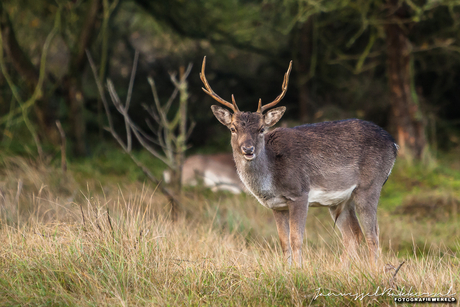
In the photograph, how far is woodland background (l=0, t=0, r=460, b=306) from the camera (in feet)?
12.8

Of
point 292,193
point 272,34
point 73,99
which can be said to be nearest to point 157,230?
point 292,193

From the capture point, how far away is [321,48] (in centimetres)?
1227

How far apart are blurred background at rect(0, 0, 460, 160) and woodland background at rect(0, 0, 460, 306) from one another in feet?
0.13

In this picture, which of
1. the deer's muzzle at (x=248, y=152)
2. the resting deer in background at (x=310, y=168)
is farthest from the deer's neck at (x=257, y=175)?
the deer's muzzle at (x=248, y=152)

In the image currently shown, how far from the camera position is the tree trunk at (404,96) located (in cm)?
967

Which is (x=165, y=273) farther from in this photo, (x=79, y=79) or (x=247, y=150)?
(x=79, y=79)

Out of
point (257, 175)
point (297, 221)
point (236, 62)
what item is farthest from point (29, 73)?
point (297, 221)

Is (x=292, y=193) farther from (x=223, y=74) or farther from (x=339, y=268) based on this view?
(x=223, y=74)

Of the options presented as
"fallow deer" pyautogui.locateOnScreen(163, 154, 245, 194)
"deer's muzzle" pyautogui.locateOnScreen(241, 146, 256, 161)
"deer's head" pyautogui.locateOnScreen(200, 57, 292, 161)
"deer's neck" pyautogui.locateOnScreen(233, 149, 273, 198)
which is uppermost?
"deer's head" pyautogui.locateOnScreen(200, 57, 292, 161)

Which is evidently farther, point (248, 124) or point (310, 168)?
point (310, 168)

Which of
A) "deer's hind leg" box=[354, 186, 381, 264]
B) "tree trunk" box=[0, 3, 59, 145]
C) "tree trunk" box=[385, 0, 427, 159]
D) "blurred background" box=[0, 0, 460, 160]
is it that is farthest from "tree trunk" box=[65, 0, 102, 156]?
"deer's hind leg" box=[354, 186, 381, 264]

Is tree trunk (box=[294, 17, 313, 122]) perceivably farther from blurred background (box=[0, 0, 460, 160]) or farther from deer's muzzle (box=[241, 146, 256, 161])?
deer's muzzle (box=[241, 146, 256, 161])

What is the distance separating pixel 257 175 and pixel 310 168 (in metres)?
0.62

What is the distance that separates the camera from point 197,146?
42.5 ft
